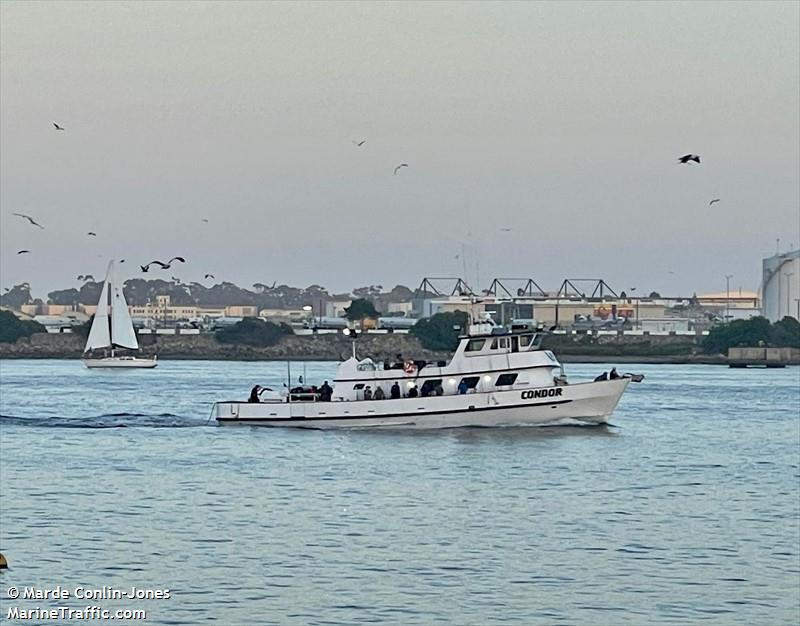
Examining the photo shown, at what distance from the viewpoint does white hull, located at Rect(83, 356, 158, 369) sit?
146 meters

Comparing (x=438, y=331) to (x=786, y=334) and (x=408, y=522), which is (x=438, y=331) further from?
(x=408, y=522)

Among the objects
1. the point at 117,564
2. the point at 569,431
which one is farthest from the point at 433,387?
the point at 117,564

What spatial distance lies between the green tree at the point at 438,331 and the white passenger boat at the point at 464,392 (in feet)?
404

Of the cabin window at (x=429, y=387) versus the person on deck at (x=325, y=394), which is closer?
the cabin window at (x=429, y=387)

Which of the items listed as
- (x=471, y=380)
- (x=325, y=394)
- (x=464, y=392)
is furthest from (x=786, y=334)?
(x=464, y=392)

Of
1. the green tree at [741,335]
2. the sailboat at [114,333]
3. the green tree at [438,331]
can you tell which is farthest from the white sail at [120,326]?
the green tree at [741,335]

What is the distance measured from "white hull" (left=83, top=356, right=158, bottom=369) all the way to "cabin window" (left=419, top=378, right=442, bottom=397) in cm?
8751

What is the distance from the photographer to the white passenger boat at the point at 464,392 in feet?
196

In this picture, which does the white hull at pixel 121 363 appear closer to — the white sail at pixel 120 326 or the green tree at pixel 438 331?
the white sail at pixel 120 326

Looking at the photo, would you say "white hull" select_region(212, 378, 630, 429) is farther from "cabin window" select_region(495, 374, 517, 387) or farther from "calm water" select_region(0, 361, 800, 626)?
"calm water" select_region(0, 361, 800, 626)

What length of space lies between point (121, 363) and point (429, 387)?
88.4 meters

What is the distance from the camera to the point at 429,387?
61.2m

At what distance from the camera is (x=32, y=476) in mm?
45562

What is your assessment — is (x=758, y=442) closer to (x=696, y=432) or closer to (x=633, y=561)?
(x=696, y=432)
